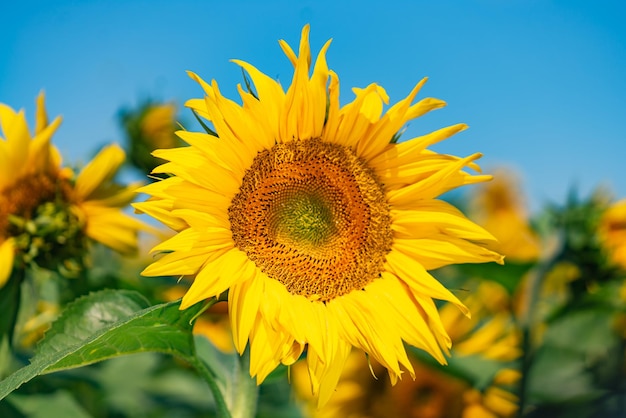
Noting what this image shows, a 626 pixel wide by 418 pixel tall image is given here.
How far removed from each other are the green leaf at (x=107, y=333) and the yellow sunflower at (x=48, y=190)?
50cm

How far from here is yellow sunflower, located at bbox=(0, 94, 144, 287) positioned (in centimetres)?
219

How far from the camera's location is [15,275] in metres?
2.31

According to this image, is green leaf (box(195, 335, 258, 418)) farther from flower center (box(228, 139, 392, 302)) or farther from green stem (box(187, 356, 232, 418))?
flower center (box(228, 139, 392, 302))

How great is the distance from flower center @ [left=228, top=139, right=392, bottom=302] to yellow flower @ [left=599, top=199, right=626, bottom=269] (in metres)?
2.22

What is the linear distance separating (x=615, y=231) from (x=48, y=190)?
2.71 meters

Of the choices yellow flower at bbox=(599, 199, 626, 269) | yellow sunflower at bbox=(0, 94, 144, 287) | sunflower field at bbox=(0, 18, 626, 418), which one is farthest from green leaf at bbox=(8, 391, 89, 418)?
yellow flower at bbox=(599, 199, 626, 269)

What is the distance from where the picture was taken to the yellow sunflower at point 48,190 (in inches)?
86.0

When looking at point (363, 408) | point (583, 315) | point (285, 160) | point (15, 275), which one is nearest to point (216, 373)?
point (285, 160)

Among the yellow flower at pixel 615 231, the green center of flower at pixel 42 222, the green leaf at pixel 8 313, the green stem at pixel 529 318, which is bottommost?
the green leaf at pixel 8 313

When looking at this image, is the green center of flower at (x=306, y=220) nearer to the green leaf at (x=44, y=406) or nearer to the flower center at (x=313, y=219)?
the flower center at (x=313, y=219)

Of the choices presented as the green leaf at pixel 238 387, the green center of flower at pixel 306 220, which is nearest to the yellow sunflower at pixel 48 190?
the green center of flower at pixel 306 220

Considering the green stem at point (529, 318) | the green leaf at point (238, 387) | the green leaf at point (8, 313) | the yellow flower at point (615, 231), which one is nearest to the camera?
the green leaf at point (238, 387)

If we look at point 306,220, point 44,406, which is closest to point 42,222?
point 44,406

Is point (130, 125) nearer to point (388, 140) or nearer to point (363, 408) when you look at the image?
point (363, 408)
